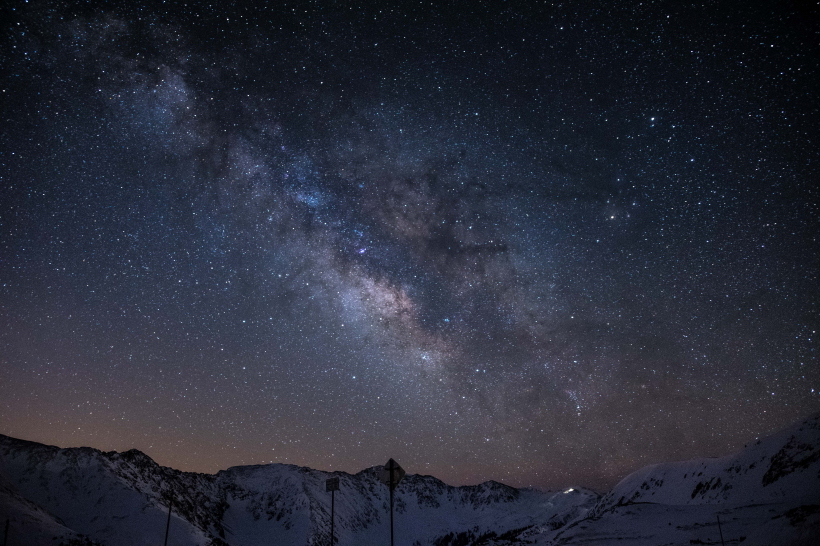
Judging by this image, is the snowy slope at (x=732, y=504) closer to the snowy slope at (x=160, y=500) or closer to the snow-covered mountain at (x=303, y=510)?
the snow-covered mountain at (x=303, y=510)

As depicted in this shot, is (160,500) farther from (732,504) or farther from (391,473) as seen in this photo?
(732,504)

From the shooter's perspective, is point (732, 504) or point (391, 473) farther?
point (732, 504)

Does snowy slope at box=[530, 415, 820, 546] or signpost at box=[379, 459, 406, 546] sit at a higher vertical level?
signpost at box=[379, 459, 406, 546]

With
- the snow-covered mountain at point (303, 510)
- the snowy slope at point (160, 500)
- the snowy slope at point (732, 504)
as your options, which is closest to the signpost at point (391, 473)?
the snowy slope at point (732, 504)

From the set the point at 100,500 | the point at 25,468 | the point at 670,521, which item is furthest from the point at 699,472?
the point at 25,468

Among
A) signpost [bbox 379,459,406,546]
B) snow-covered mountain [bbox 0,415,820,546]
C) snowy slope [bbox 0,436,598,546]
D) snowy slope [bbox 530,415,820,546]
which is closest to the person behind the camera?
signpost [bbox 379,459,406,546]

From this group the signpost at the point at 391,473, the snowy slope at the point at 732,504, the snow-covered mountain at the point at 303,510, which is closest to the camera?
the signpost at the point at 391,473

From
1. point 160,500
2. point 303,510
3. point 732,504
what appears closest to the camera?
point 732,504

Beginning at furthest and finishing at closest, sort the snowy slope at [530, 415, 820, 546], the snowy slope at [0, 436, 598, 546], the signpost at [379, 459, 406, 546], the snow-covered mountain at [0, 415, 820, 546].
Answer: the snowy slope at [0, 436, 598, 546] → the snow-covered mountain at [0, 415, 820, 546] → the snowy slope at [530, 415, 820, 546] → the signpost at [379, 459, 406, 546]

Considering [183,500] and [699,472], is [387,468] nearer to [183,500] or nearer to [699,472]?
[699,472]

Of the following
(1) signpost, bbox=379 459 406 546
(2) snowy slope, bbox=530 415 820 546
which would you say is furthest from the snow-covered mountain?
(1) signpost, bbox=379 459 406 546

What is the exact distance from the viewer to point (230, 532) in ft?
480

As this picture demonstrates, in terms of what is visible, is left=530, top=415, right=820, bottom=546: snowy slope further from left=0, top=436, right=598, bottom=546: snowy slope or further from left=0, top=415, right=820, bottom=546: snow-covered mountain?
left=0, top=436, right=598, bottom=546: snowy slope

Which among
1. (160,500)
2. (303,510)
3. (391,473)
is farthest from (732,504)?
(303,510)
